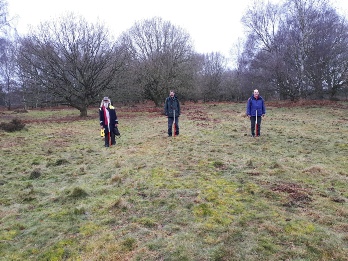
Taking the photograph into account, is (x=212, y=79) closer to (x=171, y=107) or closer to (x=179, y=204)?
(x=171, y=107)

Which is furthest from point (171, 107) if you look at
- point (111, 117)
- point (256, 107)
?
point (256, 107)

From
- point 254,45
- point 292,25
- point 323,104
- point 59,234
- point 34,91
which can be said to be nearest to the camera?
point 59,234

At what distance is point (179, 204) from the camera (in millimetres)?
5270

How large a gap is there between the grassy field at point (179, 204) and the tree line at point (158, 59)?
15804 mm

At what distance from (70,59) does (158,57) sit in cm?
1050

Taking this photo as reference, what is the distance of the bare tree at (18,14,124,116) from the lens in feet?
76.7

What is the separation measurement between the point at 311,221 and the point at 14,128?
16497mm

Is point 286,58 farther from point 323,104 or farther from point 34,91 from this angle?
point 34,91

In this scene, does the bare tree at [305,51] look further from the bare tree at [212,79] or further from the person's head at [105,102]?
the person's head at [105,102]

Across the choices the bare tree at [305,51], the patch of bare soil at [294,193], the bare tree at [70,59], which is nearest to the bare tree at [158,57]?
the bare tree at [70,59]

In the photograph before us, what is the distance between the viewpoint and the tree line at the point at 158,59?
78.1 ft

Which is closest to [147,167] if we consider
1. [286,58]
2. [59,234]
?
[59,234]

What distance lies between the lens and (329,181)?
6.33 m

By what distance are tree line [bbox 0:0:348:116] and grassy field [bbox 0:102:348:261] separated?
15.8 m
